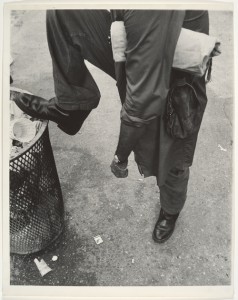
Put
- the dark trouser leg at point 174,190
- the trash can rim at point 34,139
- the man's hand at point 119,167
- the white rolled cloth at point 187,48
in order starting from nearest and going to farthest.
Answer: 1. the white rolled cloth at point 187,48
2. the trash can rim at point 34,139
3. the man's hand at point 119,167
4. the dark trouser leg at point 174,190

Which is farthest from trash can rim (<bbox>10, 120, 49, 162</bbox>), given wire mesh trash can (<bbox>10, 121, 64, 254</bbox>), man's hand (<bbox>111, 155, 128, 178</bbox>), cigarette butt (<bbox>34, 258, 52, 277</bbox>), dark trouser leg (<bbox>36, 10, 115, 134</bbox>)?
cigarette butt (<bbox>34, 258, 52, 277</bbox>)

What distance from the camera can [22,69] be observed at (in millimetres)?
2863

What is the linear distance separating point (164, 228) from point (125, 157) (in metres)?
0.62

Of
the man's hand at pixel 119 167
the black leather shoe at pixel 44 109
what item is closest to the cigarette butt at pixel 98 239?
the man's hand at pixel 119 167

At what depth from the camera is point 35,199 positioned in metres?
1.63

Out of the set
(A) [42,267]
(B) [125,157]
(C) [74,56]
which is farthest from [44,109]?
(A) [42,267]

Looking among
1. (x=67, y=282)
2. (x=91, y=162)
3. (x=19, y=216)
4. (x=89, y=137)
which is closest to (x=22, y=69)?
(x=89, y=137)

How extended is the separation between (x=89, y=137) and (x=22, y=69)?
36.4 inches

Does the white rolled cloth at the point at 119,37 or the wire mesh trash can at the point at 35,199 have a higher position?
the white rolled cloth at the point at 119,37

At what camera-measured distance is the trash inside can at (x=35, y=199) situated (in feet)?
4.89

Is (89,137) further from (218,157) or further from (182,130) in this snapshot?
(182,130)

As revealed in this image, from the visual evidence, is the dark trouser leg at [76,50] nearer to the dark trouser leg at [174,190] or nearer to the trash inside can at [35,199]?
the trash inside can at [35,199]

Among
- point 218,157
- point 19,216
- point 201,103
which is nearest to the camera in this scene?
point 201,103

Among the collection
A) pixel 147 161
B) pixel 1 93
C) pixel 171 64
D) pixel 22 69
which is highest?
pixel 171 64
